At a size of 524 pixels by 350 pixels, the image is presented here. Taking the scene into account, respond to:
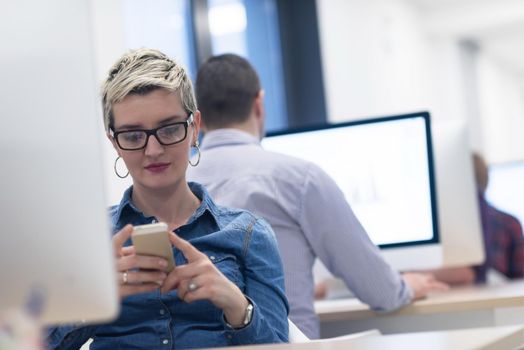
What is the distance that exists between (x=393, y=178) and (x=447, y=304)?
46 cm

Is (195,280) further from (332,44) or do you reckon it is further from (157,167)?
(332,44)

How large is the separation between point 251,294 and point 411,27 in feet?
22.6

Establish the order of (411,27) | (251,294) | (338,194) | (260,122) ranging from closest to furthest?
(251,294)
(338,194)
(260,122)
(411,27)

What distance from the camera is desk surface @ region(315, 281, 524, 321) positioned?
7.59 ft

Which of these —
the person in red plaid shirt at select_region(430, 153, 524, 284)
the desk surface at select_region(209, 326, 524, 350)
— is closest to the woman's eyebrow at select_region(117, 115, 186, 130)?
the desk surface at select_region(209, 326, 524, 350)

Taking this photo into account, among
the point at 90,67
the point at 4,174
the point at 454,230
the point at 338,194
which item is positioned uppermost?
the point at 90,67

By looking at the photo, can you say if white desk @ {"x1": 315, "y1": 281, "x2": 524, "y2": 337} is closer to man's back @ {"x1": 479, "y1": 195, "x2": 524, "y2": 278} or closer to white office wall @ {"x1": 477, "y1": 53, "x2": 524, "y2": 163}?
man's back @ {"x1": 479, "y1": 195, "x2": 524, "y2": 278}

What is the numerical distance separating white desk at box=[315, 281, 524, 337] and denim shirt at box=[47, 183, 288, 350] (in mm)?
754

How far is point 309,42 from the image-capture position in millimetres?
6309

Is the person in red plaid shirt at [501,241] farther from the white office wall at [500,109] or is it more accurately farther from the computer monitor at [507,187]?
the white office wall at [500,109]

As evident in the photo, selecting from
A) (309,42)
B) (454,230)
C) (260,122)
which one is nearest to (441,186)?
(454,230)

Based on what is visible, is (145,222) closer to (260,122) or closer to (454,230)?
(260,122)

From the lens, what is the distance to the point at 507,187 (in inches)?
149

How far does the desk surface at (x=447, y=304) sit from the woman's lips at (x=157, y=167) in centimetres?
88
